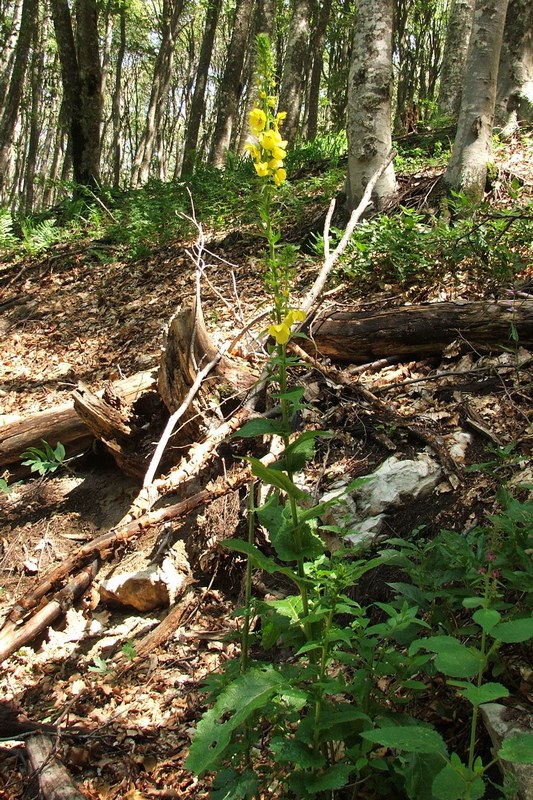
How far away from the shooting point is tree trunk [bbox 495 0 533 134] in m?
7.99

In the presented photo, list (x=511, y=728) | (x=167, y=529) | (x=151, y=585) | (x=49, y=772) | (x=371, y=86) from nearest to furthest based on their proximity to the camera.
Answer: (x=511, y=728)
(x=49, y=772)
(x=151, y=585)
(x=167, y=529)
(x=371, y=86)

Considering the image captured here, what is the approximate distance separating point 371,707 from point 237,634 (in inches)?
22.5

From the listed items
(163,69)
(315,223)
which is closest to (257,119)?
(315,223)

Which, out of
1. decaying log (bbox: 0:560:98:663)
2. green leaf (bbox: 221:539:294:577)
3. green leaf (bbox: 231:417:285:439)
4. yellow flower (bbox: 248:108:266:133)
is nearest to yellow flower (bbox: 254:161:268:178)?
yellow flower (bbox: 248:108:266:133)

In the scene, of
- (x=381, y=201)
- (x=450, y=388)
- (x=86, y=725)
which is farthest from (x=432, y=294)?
(x=86, y=725)

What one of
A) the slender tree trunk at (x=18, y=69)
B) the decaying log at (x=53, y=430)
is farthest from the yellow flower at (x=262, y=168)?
the slender tree trunk at (x=18, y=69)

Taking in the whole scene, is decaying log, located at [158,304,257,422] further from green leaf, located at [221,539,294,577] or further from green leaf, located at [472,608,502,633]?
green leaf, located at [472,608,502,633]

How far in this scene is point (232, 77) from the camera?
13281 millimetres

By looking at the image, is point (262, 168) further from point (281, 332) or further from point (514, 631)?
point (514, 631)

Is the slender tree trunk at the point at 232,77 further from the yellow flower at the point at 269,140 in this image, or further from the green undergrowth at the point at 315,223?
the yellow flower at the point at 269,140

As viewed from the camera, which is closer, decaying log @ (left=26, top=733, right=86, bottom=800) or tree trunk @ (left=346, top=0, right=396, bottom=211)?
decaying log @ (left=26, top=733, right=86, bottom=800)

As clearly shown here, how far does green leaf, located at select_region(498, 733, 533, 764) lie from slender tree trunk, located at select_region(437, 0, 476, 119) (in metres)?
11.6

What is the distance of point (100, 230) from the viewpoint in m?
9.75

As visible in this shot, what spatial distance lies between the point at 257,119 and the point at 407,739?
181 cm
